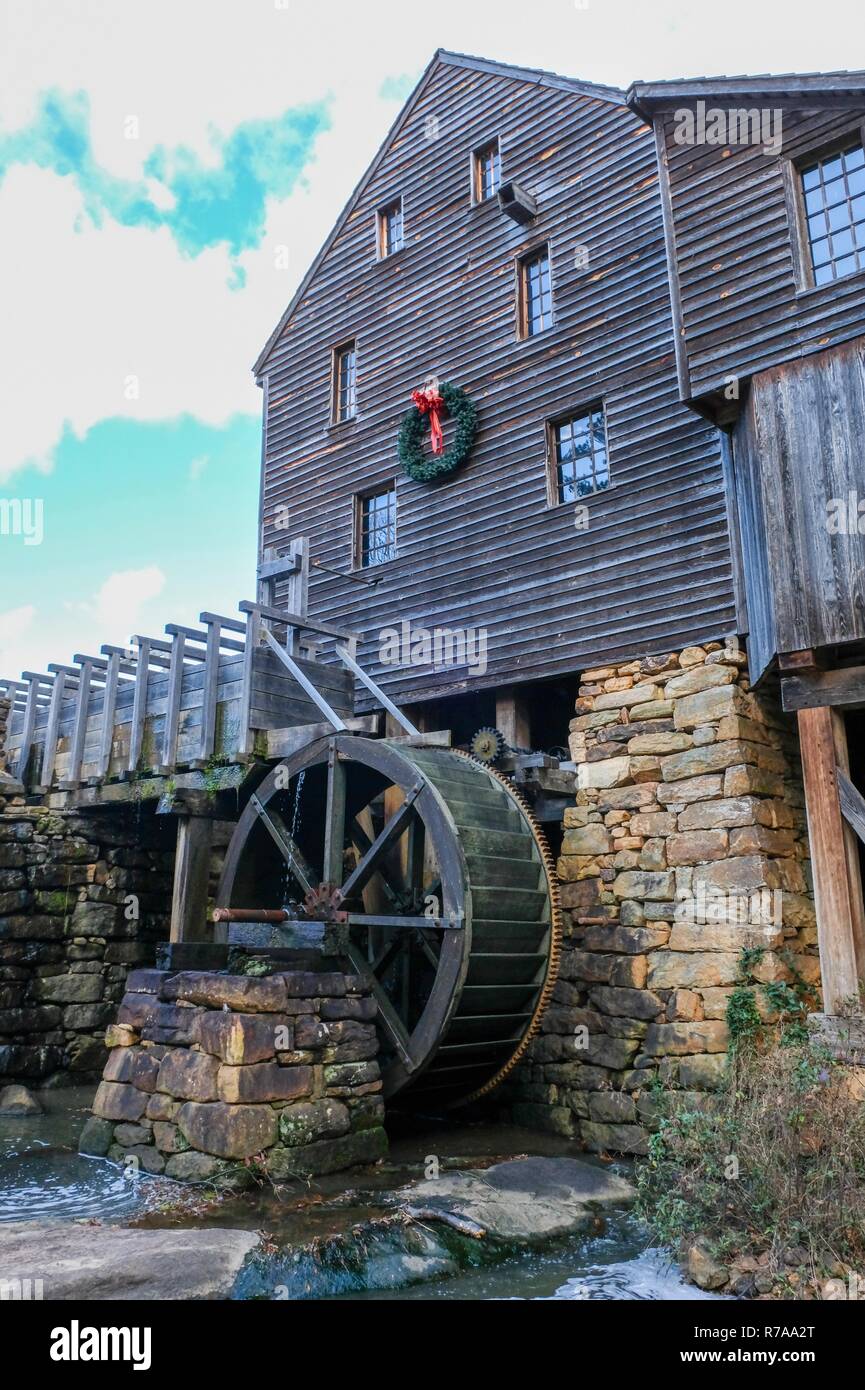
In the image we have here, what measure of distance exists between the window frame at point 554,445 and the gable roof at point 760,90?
2.29 metres

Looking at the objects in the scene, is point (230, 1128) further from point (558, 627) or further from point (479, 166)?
point (479, 166)

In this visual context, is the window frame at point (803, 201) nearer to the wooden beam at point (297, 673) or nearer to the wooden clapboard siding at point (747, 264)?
the wooden clapboard siding at point (747, 264)

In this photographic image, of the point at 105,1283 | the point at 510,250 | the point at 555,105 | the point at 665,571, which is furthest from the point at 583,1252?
the point at 555,105

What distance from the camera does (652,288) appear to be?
862cm

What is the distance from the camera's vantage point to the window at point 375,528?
424 inches

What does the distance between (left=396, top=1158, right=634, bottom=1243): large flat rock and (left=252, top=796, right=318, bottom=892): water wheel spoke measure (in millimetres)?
3029

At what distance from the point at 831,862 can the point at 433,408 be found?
626cm

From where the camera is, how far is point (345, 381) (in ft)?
38.9

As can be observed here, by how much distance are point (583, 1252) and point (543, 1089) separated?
127 inches

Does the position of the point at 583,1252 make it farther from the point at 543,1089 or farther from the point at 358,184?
the point at 358,184

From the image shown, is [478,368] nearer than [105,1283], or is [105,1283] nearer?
[105,1283]

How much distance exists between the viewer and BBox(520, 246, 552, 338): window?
31.8ft

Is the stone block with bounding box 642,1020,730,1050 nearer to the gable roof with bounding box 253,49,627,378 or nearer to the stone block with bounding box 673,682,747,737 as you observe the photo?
the stone block with bounding box 673,682,747,737

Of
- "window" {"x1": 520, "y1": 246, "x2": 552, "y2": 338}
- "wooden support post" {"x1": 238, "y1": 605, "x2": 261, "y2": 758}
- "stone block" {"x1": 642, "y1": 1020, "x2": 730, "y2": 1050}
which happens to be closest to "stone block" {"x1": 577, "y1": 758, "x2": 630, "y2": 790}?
"stone block" {"x1": 642, "y1": 1020, "x2": 730, "y2": 1050}
